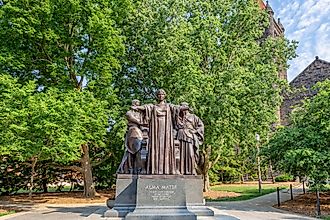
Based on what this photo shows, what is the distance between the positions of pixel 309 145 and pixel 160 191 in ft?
22.1

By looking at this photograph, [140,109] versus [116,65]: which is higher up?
[116,65]

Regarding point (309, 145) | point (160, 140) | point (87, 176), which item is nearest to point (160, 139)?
point (160, 140)

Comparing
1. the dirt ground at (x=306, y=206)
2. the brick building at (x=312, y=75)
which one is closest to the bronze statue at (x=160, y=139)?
the dirt ground at (x=306, y=206)

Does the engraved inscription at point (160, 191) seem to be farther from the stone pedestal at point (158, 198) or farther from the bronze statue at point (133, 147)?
the bronze statue at point (133, 147)

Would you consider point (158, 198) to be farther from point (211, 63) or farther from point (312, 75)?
point (312, 75)

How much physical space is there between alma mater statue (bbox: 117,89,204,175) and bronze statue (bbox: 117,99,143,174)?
0.23m

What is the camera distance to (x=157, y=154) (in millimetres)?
9797

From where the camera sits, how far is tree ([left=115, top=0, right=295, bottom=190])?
60.6 feet

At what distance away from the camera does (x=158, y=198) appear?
9.23m

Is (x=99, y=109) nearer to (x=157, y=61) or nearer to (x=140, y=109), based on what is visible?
(x=157, y=61)

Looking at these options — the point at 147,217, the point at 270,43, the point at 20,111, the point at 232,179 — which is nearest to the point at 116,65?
the point at 20,111

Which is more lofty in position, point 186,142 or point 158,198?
point 186,142

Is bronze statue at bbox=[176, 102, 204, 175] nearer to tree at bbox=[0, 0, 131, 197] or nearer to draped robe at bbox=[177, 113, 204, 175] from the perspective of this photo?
draped robe at bbox=[177, 113, 204, 175]

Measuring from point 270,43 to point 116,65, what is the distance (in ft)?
29.6
